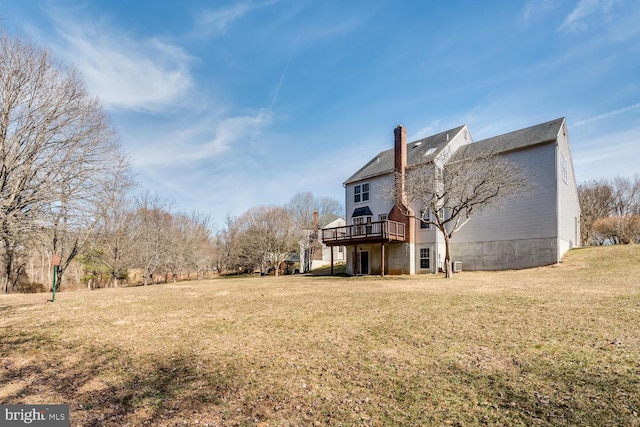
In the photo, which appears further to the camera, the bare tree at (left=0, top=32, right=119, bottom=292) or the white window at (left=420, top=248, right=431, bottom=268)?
the white window at (left=420, top=248, right=431, bottom=268)

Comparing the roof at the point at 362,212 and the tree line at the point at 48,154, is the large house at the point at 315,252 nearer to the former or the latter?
the roof at the point at 362,212

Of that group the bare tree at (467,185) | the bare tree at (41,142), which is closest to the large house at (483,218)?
the bare tree at (467,185)

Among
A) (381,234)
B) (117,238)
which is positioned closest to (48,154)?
(117,238)

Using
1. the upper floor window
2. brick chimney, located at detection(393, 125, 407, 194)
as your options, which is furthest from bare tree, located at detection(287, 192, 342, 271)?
brick chimney, located at detection(393, 125, 407, 194)

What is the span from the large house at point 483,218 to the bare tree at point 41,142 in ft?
56.0

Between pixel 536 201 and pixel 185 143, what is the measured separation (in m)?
24.7

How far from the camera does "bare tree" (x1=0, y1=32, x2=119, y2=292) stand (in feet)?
33.7

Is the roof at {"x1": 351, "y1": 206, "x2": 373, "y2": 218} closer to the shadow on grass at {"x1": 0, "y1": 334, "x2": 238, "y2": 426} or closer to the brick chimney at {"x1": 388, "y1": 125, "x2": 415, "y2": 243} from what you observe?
the brick chimney at {"x1": 388, "y1": 125, "x2": 415, "y2": 243}

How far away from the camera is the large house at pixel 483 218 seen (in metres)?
21.1

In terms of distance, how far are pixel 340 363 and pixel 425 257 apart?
2090cm

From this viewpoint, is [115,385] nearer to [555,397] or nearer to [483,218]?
[555,397]

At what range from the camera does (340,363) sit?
5645mm

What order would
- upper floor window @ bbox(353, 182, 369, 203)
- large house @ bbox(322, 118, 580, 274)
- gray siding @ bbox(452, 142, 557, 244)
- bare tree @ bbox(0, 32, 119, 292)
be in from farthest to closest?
upper floor window @ bbox(353, 182, 369, 203) → large house @ bbox(322, 118, 580, 274) → gray siding @ bbox(452, 142, 557, 244) → bare tree @ bbox(0, 32, 119, 292)

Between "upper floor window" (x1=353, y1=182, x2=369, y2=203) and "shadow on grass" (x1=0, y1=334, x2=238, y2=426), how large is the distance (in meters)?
24.5
